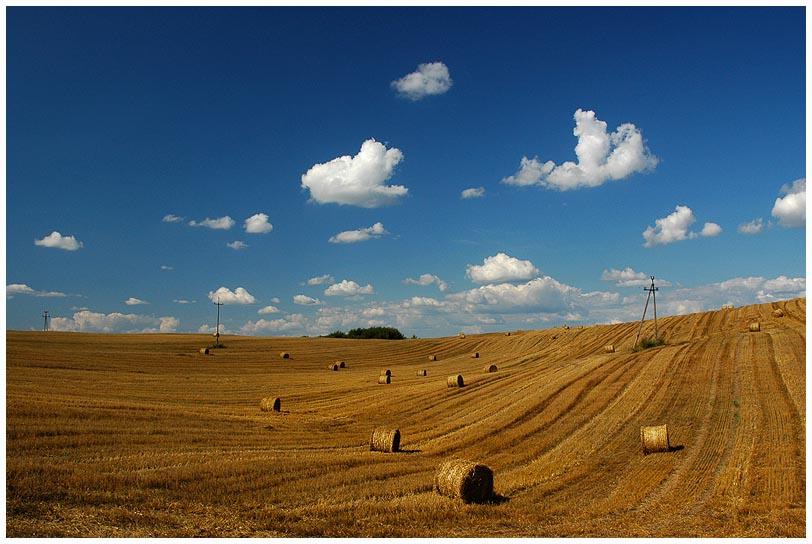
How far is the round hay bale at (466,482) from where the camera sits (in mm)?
13133

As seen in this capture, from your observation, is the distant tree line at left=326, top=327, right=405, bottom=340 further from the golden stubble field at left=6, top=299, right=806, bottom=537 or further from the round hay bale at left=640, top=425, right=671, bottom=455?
the round hay bale at left=640, top=425, right=671, bottom=455

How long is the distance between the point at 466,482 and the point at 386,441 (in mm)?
6149

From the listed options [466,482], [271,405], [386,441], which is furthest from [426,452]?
[271,405]

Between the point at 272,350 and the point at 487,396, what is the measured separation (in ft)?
141

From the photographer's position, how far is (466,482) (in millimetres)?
13133

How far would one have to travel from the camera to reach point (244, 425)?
72.5ft

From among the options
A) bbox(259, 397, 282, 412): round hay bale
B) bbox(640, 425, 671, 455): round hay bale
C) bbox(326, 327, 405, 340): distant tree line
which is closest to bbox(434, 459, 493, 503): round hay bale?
bbox(640, 425, 671, 455): round hay bale

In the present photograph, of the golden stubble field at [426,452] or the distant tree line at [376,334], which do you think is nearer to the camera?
the golden stubble field at [426,452]

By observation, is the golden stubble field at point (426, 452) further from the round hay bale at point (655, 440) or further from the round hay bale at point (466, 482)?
the round hay bale at point (655, 440)

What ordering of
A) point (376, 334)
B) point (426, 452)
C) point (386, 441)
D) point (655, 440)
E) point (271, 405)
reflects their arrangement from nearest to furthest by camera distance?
point (655, 440) < point (386, 441) < point (426, 452) < point (271, 405) < point (376, 334)

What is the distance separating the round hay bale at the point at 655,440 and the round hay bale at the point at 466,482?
7.33m

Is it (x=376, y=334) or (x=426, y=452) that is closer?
(x=426, y=452)

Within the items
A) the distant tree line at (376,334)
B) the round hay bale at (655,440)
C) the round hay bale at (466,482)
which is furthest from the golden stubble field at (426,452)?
the distant tree line at (376,334)

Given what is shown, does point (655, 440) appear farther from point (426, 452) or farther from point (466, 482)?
point (466, 482)
